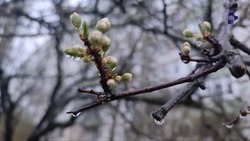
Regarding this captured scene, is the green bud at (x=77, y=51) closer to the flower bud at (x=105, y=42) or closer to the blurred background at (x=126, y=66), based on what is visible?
the flower bud at (x=105, y=42)

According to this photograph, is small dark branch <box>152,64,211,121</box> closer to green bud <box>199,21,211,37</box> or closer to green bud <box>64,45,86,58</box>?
green bud <box>199,21,211,37</box>

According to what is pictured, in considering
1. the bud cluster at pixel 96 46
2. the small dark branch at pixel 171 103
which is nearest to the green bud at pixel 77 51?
the bud cluster at pixel 96 46

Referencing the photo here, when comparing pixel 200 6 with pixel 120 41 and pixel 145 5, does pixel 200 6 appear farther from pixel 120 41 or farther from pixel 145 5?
pixel 120 41

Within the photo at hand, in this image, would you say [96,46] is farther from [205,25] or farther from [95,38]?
[205,25]

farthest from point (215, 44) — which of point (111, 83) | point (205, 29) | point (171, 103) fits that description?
point (111, 83)

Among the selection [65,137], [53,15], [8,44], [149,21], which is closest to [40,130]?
[8,44]

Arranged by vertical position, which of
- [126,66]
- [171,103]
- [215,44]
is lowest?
[171,103]
